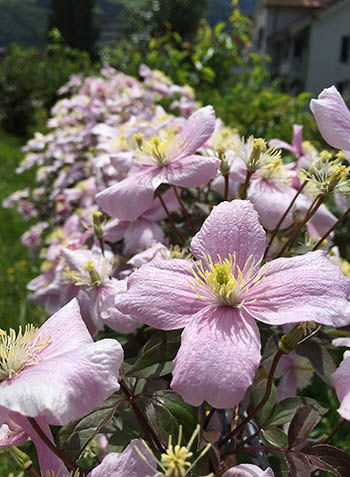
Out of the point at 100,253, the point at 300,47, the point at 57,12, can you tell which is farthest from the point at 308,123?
the point at 57,12

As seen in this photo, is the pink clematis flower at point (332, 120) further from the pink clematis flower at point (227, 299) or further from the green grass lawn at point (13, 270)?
the green grass lawn at point (13, 270)

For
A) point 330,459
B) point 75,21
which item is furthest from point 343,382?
point 75,21

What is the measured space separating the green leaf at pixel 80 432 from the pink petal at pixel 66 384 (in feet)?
0.58

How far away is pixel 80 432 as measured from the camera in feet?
2.36

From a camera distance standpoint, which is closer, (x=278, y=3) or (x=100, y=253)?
(x=100, y=253)

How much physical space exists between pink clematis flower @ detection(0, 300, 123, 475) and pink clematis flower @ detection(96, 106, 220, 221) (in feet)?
1.08

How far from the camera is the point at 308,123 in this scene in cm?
354

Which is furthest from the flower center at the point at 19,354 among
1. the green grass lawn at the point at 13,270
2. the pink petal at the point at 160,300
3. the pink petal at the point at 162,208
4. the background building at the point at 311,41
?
the background building at the point at 311,41

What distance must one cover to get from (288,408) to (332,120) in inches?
18.4

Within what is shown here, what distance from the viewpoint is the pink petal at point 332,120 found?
75 centimetres

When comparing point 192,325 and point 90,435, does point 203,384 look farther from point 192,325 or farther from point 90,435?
point 90,435

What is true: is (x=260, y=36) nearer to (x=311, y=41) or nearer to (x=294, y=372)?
(x=311, y=41)

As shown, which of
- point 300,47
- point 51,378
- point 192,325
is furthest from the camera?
point 300,47

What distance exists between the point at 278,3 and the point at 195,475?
90.8ft
